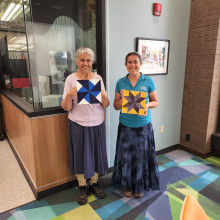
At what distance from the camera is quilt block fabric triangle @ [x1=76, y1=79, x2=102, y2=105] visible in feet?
5.28

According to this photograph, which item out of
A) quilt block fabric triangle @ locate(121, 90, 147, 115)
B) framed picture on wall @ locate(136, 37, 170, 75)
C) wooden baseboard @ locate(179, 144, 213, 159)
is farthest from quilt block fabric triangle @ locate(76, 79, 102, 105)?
wooden baseboard @ locate(179, 144, 213, 159)

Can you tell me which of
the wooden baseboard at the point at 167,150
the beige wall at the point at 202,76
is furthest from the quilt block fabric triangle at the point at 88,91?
the beige wall at the point at 202,76

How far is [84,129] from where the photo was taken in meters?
1.82

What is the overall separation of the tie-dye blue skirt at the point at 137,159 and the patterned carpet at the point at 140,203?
145 mm

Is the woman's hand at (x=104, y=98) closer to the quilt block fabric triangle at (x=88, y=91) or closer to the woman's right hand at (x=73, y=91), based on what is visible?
the quilt block fabric triangle at (x=88, y=91)

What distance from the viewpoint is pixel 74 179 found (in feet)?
7.22

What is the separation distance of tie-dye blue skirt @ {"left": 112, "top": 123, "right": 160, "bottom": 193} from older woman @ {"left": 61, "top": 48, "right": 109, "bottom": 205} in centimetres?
20

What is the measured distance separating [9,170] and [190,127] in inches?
107

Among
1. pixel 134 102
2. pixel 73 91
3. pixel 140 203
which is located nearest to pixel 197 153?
pixel 140 203

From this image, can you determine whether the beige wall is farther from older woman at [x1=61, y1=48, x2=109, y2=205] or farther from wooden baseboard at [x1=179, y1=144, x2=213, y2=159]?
older woman at [x1=61, y1=48, x2=109, y2=205]

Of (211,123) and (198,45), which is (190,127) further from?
(198,45)

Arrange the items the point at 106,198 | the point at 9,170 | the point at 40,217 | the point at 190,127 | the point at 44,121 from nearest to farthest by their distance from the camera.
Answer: the point at 40,217 < the point at 44,121 < the point at 106,198 < the point at 9,170 < the point at 190,127

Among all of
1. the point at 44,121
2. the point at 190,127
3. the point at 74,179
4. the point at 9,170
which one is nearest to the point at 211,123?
the point at 190,127

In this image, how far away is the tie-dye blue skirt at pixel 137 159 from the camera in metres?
1.88
